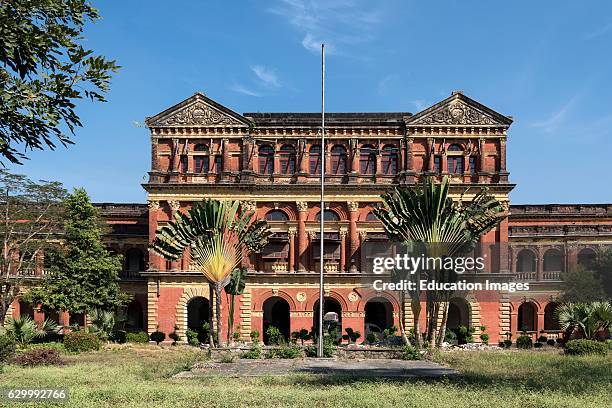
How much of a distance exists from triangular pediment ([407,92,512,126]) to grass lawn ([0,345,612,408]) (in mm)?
20839

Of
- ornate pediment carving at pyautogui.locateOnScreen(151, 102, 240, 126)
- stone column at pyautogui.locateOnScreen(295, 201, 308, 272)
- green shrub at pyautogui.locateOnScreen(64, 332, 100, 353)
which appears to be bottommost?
green shrub at pyautogui.locateOnScreen(64, 332, 100, 353)

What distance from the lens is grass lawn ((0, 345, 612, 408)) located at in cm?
1598

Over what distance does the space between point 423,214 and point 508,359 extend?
765 cm

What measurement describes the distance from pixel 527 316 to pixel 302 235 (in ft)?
67.2

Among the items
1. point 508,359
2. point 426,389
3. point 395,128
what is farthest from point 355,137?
point 426,389

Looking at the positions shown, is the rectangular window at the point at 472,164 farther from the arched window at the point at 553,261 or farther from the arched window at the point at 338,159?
the arched window at the point at 553,261

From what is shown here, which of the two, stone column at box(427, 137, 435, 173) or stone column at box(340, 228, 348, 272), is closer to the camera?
stone column at box(340, 228, 348, 272)

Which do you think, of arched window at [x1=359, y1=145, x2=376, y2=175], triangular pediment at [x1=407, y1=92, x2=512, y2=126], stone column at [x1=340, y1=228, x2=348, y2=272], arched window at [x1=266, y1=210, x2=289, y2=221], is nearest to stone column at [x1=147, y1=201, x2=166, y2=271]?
arched window at [x1=266, y1=210, x2=289, y2=221]

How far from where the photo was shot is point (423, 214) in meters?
29.4

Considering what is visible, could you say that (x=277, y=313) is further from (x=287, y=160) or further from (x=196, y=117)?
(x=196, y=117)

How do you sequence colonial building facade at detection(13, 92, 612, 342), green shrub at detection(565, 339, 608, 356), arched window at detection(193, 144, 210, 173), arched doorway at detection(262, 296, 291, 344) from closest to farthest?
green shrub at detection(565, 339, 608, 356), colonial building facade at detection(13, 92, 612, 342), arched window at detection(193, 144, 210, 173), arched doorway at detection(262, 296, 291, 344)

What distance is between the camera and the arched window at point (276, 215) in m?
43.8

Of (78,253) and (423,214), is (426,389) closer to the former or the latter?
(423,214)

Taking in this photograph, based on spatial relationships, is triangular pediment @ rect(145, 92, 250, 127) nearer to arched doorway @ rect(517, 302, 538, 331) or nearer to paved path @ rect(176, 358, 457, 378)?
paved path @ rect(176, 358, 457, 378)
